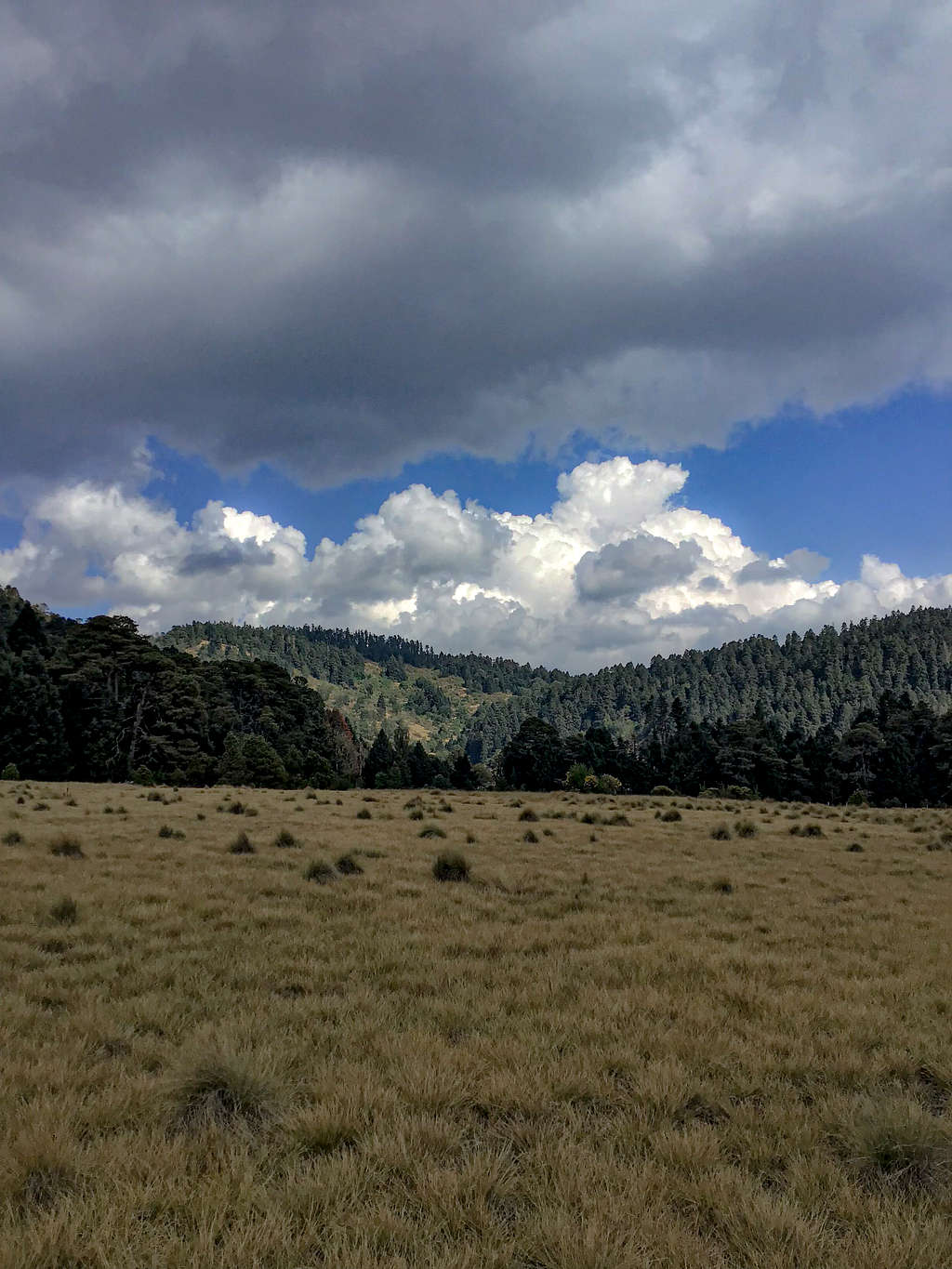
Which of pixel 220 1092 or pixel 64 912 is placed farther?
pixel 64 912

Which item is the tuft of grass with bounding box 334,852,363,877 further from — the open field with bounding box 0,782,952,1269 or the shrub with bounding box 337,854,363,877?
the open field with bounding box 0,782,952,1269

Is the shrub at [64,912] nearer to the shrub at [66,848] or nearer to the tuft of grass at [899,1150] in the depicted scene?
the shrub at [66,848]

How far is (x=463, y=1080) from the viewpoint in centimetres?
536

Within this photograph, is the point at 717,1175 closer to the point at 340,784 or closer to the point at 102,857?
the point at 102,857

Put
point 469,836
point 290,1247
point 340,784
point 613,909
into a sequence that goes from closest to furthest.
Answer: point 290,1247
point 613,909
point 469,836
point 340,784

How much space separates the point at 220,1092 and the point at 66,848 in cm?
1360

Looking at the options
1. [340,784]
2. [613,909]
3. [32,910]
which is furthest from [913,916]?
[340,784]

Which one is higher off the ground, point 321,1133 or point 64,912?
point 321,1133

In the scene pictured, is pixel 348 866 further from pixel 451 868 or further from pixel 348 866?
pixel 451 868

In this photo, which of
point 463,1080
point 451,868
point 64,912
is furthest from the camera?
point 451,868

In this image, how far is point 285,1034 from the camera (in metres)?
6.23

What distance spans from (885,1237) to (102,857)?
53.8 feet

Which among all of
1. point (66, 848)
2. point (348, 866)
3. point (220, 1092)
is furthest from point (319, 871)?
point (220, 1092)

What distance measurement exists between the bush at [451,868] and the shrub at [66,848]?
828 centimetres
